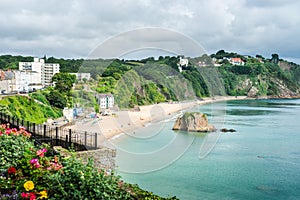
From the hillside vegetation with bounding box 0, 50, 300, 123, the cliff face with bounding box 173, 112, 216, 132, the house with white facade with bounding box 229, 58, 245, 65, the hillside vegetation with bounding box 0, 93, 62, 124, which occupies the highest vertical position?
the house with white facade with bounding box 229, 58, 245, 65

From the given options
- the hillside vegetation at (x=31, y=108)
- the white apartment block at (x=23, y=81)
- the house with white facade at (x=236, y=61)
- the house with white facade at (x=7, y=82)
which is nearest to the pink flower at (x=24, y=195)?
the hillside vegetation at (x=31, y=108)

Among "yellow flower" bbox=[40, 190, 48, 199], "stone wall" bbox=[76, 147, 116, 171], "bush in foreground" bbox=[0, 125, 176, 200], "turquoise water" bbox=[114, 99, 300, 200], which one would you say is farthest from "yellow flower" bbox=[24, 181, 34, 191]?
"turquoise water" bbox=[114, 99, 300, 200]

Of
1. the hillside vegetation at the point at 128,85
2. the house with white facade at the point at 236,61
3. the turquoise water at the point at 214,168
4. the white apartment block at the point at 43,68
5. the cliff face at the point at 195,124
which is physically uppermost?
the house with white facade at the point at 236,61

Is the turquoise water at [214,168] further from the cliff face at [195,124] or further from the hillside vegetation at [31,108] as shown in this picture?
the hillside vegetation at [31,108]

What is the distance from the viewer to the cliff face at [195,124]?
99.3 feet

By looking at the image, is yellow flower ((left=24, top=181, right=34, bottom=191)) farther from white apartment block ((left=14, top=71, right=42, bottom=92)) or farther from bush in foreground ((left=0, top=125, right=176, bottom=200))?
white apartment block ((left=14, top=71, right=42, bottom=92))

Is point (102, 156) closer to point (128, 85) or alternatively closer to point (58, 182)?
point (58, 182)

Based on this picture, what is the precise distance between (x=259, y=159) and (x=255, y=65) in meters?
95.4

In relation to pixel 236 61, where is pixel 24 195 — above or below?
below

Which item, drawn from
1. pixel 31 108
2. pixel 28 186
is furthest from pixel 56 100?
pixel 28 186

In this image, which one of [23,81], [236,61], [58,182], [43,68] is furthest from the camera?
[236,61]

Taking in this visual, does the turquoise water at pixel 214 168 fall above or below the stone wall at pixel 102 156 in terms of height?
below

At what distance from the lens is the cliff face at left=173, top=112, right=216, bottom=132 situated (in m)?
30.3

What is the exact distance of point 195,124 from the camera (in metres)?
30.5
